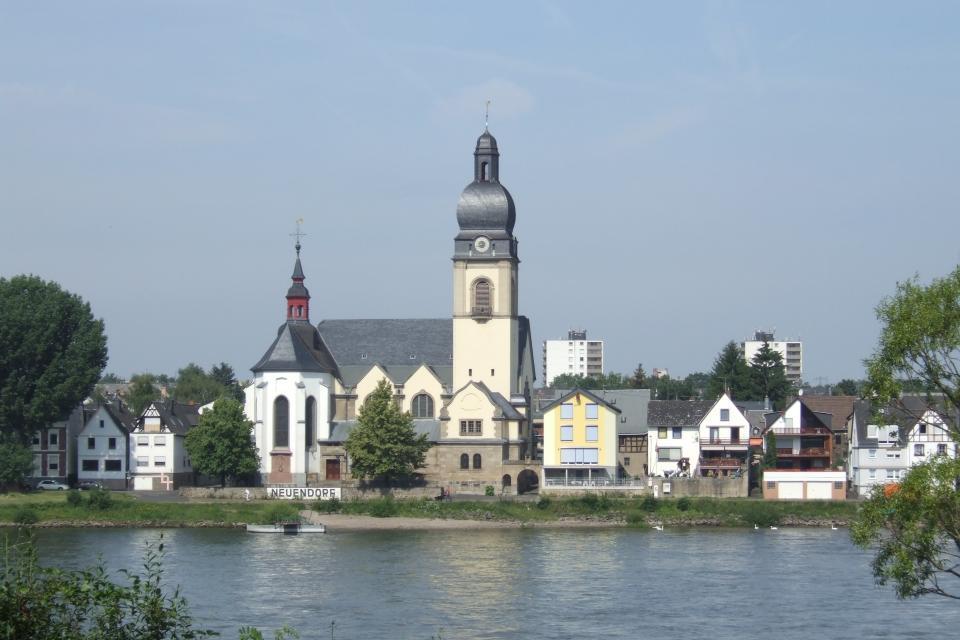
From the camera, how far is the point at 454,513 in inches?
3142

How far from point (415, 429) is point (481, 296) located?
29.4 feet

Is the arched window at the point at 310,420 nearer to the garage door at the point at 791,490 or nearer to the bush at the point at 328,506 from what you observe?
the bush at the point at 328,506

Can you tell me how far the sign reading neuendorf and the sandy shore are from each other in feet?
16.8

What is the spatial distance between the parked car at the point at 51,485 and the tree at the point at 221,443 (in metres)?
9.33

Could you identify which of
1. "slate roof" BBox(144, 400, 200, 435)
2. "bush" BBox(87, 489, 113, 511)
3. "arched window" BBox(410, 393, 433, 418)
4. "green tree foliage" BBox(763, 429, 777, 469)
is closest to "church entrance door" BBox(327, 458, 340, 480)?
"arched window" BBox(410, 393, 433, 418)

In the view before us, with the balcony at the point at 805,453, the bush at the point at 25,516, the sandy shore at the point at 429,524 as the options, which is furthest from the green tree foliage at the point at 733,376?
the bush at the point at 25,516

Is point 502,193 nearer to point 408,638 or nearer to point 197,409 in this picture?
point 197,409

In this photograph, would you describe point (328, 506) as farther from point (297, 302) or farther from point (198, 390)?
point (198, 390)

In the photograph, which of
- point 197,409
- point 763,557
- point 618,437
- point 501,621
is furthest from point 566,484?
point 501,621

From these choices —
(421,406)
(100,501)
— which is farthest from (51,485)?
(421,406)

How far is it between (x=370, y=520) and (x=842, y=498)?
23930 millimetres

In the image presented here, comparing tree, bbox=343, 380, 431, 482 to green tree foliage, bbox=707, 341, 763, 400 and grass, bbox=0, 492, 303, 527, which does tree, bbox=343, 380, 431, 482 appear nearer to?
grass, bbox=0, 492, 303, 527

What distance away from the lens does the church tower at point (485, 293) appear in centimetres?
9462

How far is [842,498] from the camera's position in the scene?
8194 centimetres
